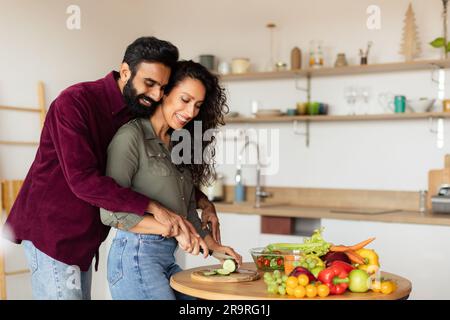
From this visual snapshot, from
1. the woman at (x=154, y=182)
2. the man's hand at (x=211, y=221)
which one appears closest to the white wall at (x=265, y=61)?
the man's hand at (x=211, y=221)

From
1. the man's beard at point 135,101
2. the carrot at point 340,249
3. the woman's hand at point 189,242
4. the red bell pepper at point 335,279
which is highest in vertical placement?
the man's beard at point 135,101

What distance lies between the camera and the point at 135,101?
7.10 feet

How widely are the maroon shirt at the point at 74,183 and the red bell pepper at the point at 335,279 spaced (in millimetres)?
589

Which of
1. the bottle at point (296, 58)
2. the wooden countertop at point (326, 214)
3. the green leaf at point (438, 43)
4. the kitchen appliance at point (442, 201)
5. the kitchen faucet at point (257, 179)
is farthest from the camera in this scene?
the kitchen faucet at point (257, 179)

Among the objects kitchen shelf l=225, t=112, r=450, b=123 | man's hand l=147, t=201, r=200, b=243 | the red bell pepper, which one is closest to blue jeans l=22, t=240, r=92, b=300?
man's hand l=147, t=201, r=200, b=243

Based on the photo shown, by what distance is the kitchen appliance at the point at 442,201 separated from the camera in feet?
13.3

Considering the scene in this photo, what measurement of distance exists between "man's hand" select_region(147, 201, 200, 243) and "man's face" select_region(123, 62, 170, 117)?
14.2 inches

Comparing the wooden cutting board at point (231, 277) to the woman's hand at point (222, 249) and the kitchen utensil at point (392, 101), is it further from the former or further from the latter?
the kitchen utensil at point (392, 101)

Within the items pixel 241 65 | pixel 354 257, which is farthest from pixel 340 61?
pixel 354 257

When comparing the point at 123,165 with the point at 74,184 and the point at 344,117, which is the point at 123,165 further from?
the point at 344,117

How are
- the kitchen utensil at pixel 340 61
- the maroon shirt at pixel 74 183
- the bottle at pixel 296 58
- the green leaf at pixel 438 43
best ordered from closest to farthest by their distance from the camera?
the maroon shirt at pixel 74 183, the green leaf at pixel 438 43, the kitchen utensil at pixel 340 61, the bottle at pixel 296 58

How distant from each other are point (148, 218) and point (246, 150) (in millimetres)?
3160

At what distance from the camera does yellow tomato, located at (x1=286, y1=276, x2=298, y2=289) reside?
6.02 feet
